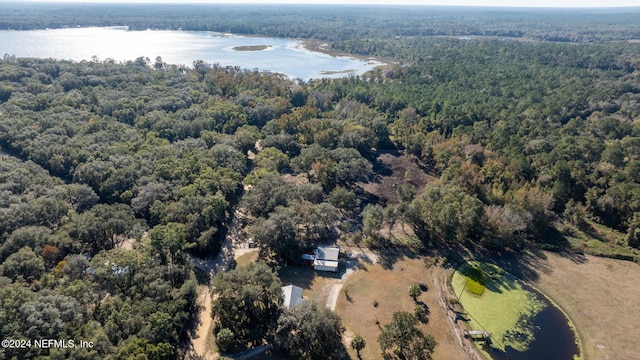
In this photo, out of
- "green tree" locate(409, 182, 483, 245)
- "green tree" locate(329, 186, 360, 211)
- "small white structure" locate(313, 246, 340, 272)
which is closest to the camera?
"small white structure" locate(313, 246, 340, 272)

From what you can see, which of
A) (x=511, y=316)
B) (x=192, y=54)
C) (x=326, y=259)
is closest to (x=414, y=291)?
(x=511, y=316)

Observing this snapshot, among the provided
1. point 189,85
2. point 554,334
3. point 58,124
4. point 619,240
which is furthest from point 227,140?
point 619,240

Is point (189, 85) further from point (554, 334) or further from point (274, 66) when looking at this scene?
point (554, 334)

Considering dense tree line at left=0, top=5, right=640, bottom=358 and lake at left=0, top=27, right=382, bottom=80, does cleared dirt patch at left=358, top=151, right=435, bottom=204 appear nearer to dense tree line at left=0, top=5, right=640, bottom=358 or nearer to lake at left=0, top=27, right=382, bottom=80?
dense tree line at left=0, top=5, right=640, bottom=358

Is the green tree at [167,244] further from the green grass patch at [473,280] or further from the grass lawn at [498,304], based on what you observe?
the green grass patch at [473,280]

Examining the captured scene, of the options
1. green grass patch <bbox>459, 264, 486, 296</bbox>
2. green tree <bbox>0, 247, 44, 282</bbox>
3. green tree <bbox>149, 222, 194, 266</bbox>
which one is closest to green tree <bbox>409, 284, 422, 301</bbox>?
green grass patch <bbox>459, 264, 486, 296</bbox>
